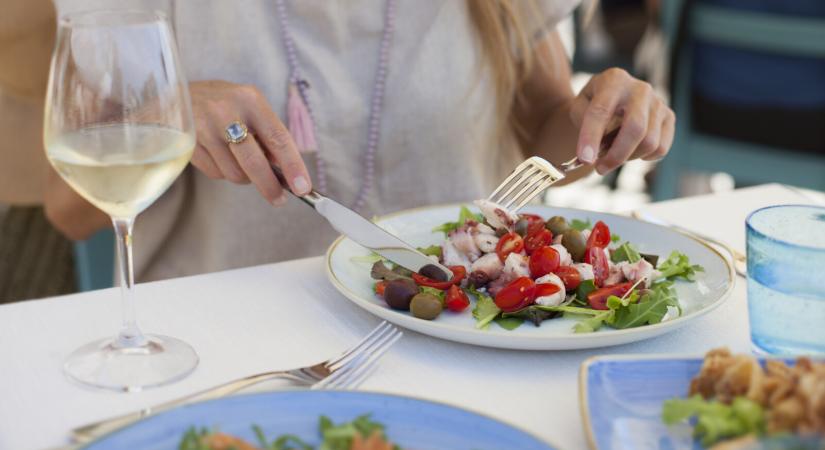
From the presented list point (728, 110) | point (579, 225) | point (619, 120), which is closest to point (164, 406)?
point (579, 225)

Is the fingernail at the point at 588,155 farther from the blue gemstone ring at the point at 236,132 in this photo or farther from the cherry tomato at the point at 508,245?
the blue gemstone ring at the point at 236,132

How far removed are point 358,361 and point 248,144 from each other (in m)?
0.29

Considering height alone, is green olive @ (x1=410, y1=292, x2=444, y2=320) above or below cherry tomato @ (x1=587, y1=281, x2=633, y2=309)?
above

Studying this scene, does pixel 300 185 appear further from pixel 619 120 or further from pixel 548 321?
pixel 619 120

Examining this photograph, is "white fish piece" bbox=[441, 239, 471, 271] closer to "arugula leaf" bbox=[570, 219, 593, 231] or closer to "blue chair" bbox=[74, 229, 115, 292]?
"arugula leaf" bbox=[570, 219, 593, 231]

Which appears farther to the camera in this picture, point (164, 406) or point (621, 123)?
point (621, 123)

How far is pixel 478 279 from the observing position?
0.91m

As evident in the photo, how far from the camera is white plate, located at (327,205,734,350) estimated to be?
2.62 feet

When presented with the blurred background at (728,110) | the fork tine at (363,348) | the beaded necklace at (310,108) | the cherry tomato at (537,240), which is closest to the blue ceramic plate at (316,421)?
the fork tine at (363,348)

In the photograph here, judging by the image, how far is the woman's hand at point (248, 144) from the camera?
3.20 ft

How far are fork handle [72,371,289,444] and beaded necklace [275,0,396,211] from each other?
633mm

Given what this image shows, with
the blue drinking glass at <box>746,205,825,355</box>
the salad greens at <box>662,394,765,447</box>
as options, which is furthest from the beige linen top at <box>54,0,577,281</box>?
the salad greens at <box>662,394,765,447</box>

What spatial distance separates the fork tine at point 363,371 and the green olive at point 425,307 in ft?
0.08

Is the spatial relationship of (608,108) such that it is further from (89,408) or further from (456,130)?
(89,408)
